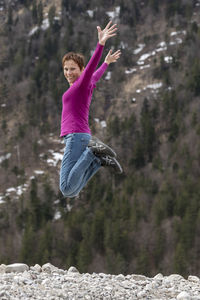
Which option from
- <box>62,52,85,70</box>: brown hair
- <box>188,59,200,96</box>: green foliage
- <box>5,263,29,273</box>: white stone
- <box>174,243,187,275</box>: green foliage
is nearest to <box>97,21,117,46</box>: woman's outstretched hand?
<box>62,52,85,70</box>: brown hair

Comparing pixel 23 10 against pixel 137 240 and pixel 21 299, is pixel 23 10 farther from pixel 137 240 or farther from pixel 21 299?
pixel 21 299

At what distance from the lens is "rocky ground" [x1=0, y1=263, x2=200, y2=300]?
706 centimetres

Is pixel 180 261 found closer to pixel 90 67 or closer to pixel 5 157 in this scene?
pixel 5 157

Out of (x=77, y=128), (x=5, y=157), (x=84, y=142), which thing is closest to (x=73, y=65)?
(x=77, y=128)

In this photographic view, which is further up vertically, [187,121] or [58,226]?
[187,121]

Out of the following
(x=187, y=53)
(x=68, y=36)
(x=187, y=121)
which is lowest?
(x=187, y=121)

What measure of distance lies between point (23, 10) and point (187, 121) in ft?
262

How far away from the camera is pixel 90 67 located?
22.5ft

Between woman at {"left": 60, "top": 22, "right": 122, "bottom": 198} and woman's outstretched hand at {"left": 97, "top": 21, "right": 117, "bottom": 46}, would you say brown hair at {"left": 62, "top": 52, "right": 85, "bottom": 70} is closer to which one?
woman at {"left": 60, "top": 22, "right": 122, "bottom": 198}

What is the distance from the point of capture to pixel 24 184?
105m

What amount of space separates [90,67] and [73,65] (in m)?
0.43

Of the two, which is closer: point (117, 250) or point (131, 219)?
point (117, 250)

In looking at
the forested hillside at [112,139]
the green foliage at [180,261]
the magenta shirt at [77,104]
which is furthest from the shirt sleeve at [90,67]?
the forested hillside at [112,139]

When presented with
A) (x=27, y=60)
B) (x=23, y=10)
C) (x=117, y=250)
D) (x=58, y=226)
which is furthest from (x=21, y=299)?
(x=23, y=10)
